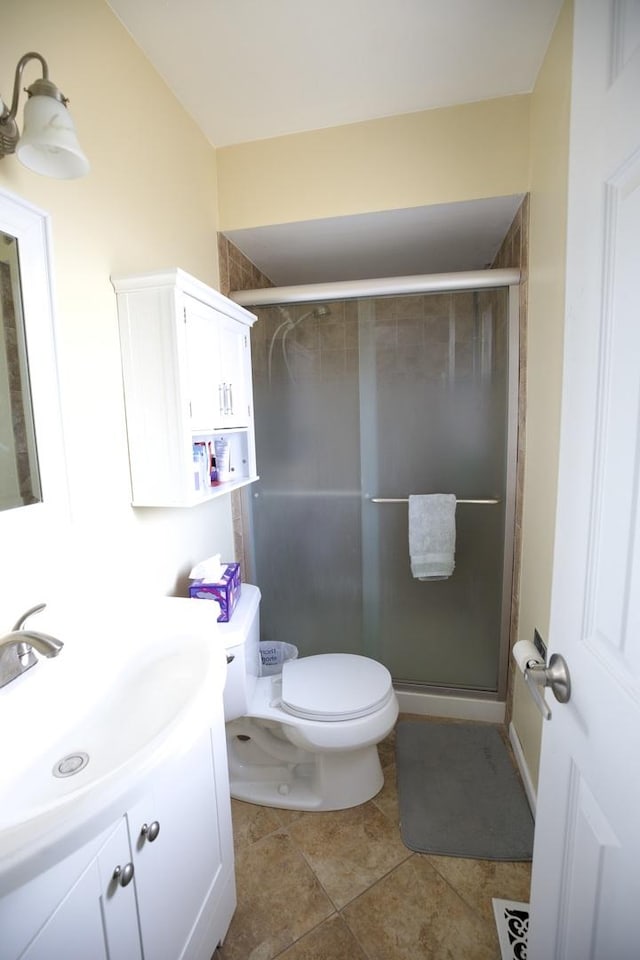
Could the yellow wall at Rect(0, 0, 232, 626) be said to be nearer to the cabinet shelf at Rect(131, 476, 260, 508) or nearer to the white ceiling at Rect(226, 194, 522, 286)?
the cabinet shelf at Rect(131, 476, 260, 508)

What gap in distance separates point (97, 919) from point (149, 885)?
0.47 ft

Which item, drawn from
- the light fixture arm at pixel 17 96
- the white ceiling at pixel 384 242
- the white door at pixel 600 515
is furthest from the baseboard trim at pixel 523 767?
the light fixture arm at pixel 17 96

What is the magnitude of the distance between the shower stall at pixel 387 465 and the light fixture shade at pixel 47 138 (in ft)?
3.63

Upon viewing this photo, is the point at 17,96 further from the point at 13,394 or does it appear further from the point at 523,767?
the point at 523,767

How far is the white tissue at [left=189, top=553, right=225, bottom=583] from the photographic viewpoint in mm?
1403

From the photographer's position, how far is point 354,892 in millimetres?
1209

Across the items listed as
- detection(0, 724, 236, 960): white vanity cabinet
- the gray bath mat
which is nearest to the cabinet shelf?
detection(0, 724, 236, 960): white vanity cabinet

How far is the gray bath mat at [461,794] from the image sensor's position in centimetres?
133

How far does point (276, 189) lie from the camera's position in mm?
1641

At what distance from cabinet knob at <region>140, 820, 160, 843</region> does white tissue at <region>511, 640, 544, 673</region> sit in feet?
2.43

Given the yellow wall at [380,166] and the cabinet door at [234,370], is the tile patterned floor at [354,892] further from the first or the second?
the yellow wall at [380,166]

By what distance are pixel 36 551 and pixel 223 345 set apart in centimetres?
87

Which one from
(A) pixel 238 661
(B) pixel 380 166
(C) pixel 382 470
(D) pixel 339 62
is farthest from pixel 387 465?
(D) pixel 339 62

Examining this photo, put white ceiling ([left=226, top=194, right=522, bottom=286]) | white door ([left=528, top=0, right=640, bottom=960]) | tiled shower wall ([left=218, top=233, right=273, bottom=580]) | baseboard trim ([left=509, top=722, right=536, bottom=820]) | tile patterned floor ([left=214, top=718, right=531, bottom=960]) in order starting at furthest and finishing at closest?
tiled shower wall ([left=218, top=233, right=273, bottom=580]) < white ceiling ([left=226, top=194, right=522, bottom=286]) < baseboard trim ([left=509, top=722, right=536, bottom=820]) < tile patterned floor ([left=214, top=718, right=531, bottom=960]) < white door ([left=528, top=0, right=640, bottom=960])
